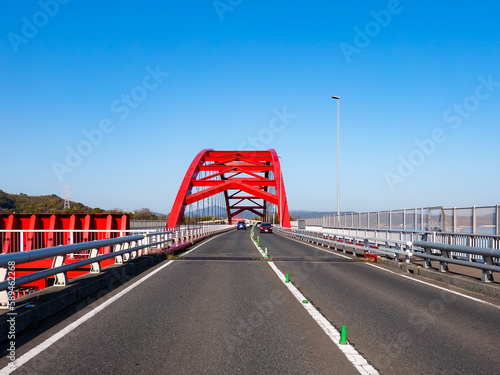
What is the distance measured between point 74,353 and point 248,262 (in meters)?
12.2

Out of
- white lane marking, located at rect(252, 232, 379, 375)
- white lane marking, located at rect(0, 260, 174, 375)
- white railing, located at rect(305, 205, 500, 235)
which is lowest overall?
white lane marking, located at rect(252, 232, 379, 375)

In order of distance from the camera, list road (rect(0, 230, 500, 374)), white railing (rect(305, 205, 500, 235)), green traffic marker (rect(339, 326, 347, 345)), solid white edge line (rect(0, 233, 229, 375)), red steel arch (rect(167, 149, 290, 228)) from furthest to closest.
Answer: red steel arch (rect(167, 149, 290, 228)) < white railing (rect(305, 205, 500, 235)) < green traffic marker (rect(339, 326, 347, 345)) < road (rect(0, 230, 500, 374)) < solid white edge line (rect(0, 233, 229, 375))

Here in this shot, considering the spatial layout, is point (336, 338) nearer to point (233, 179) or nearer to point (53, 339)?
point (53, 339)

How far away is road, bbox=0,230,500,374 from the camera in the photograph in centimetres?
491

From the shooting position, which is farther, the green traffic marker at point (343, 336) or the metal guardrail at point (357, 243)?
the metal guardrail at point (357, 243)

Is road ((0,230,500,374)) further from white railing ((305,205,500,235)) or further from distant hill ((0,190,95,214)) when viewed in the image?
distant hill ((0,190,95,214))

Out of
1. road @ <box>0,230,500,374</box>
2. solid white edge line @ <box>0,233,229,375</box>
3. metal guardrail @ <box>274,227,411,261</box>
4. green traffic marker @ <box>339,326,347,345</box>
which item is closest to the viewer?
solid white edge line @ <box>0,233,229,375</box>

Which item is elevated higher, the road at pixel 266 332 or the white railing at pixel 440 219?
the white railing at pixel 440 219

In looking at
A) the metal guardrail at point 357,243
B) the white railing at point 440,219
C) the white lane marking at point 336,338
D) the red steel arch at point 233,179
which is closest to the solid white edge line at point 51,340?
the white lane marking at point 336,338

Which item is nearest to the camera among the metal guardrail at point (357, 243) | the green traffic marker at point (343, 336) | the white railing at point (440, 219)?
the green traffic marker at point (343, 336)

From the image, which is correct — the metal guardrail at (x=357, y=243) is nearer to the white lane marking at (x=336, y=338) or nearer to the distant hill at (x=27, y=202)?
the white lane marking at (x=336, y=338)

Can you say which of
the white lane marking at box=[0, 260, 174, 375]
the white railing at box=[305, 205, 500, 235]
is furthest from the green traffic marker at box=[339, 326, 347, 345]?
the white railing at box=[305, 205, 500, 235]

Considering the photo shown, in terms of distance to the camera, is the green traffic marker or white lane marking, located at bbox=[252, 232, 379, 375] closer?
white lane marking, located at bbox=[252, 232, 379, 375]

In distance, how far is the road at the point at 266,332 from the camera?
4914 millimetres
